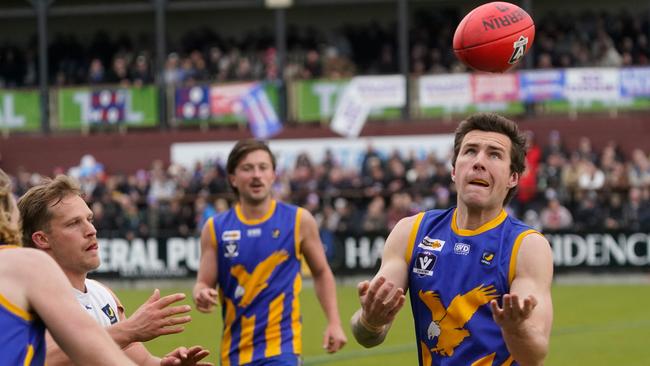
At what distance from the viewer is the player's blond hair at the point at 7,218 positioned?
405 centimetres

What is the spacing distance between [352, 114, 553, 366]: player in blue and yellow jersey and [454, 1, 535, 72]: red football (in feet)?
4.55

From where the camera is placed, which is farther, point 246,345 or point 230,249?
point 230,249

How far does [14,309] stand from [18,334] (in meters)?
0.10

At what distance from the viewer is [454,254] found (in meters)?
5.31

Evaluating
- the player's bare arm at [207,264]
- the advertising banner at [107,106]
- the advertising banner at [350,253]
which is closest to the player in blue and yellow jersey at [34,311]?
the player's bare arm at [207,264]

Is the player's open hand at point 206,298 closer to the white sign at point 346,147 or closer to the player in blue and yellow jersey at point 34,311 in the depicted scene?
the player in blue and yellow jersey at point 34,311

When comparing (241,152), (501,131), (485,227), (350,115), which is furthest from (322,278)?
(350,115)

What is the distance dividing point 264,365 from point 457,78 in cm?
2262

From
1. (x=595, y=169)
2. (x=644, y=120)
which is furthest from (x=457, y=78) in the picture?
(x=595, y=169)

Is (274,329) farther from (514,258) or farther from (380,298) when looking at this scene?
(380,298)

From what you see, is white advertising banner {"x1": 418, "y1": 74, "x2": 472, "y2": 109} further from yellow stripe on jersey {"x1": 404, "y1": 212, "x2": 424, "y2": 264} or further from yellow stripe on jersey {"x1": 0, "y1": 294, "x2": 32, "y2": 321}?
yellow stripe on jersey {"x1": 0, "y1": 294, "x2": 32, "y2": 321}

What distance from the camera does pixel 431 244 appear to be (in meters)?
5.39

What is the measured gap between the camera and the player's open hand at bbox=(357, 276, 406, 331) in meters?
4.80

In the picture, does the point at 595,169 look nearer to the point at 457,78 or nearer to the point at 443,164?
the point at 443,164
